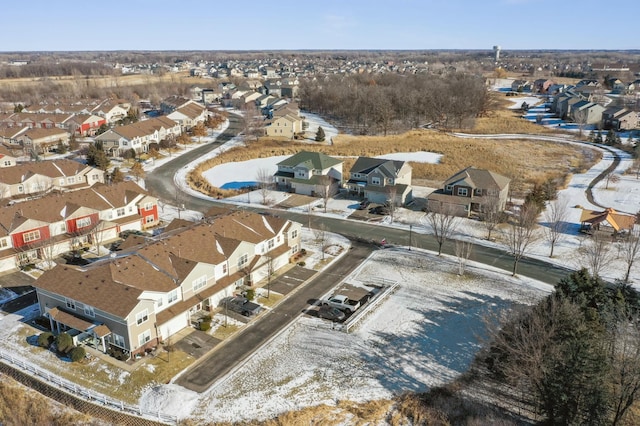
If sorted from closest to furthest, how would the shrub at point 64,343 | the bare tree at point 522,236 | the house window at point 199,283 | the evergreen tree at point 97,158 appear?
1. the shrub at point 64,343
2. the house window at point 199,283
3. the bare tree at point 522,236
4. the evergreen tree at point 97,158

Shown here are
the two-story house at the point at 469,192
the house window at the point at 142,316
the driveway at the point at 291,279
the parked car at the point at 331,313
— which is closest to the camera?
the house window at the point at 142,316

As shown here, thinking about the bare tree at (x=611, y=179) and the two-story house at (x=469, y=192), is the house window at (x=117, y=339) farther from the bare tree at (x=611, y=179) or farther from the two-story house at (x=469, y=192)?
the bare tree at (x=611, y=179)

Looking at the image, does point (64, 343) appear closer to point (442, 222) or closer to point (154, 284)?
point (154, 284)

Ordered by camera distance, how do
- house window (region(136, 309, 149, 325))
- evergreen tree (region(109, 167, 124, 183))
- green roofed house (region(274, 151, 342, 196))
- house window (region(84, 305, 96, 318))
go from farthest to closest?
evergreen tree (region(109, 167, 124, 183)), green roofed house (region(274, 151, 342, 196)), house window (region(84, 305, 96, 318)), house window (region(136, 309, 149, 325))

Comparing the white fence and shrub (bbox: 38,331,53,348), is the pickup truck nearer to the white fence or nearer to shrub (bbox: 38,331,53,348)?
the white fence

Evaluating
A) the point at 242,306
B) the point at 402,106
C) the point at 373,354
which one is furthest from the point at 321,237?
the point at 402,106

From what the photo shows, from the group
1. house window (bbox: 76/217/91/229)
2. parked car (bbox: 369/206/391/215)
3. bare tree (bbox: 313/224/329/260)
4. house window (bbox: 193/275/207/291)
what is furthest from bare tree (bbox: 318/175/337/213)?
house window (bbox: 193/275/207/291)

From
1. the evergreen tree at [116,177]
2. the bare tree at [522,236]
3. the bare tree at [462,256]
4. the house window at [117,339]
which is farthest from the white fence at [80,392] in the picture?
the evergreen tree at [116,177]
